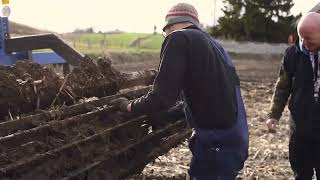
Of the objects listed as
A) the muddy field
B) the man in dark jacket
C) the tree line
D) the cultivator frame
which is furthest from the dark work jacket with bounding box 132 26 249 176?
the tree line

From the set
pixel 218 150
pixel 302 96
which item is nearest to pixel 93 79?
pixel 218 150

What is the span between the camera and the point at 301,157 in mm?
5062

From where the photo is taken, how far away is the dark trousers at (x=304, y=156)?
497cm

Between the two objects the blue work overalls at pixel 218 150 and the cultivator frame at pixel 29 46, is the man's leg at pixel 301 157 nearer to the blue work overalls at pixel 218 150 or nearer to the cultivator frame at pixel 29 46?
the blue work overalls at pixel 218 150

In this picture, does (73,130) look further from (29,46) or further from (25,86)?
(29,46)

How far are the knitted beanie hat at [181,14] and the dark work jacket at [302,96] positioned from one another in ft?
4.67

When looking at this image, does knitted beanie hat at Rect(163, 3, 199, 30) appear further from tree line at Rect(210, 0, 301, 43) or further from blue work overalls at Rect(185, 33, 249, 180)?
tree line at Rect(210, 0, 301, 43)

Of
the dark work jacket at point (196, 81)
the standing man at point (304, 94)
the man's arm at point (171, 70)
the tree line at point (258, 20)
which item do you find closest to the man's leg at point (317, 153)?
the standing man at point (304, 94)

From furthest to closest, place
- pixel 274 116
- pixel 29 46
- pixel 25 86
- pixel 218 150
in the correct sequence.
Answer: pixel 29 46
pixel 274 116
pixel 25 86
pixel 218 150

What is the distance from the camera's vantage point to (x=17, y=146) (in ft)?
12.8

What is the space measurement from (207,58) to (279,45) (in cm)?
3049

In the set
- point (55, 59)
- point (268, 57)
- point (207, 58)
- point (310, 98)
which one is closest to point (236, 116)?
point (207, 58)

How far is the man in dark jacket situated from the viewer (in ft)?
12.3

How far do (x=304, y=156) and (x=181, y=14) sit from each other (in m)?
2.01
